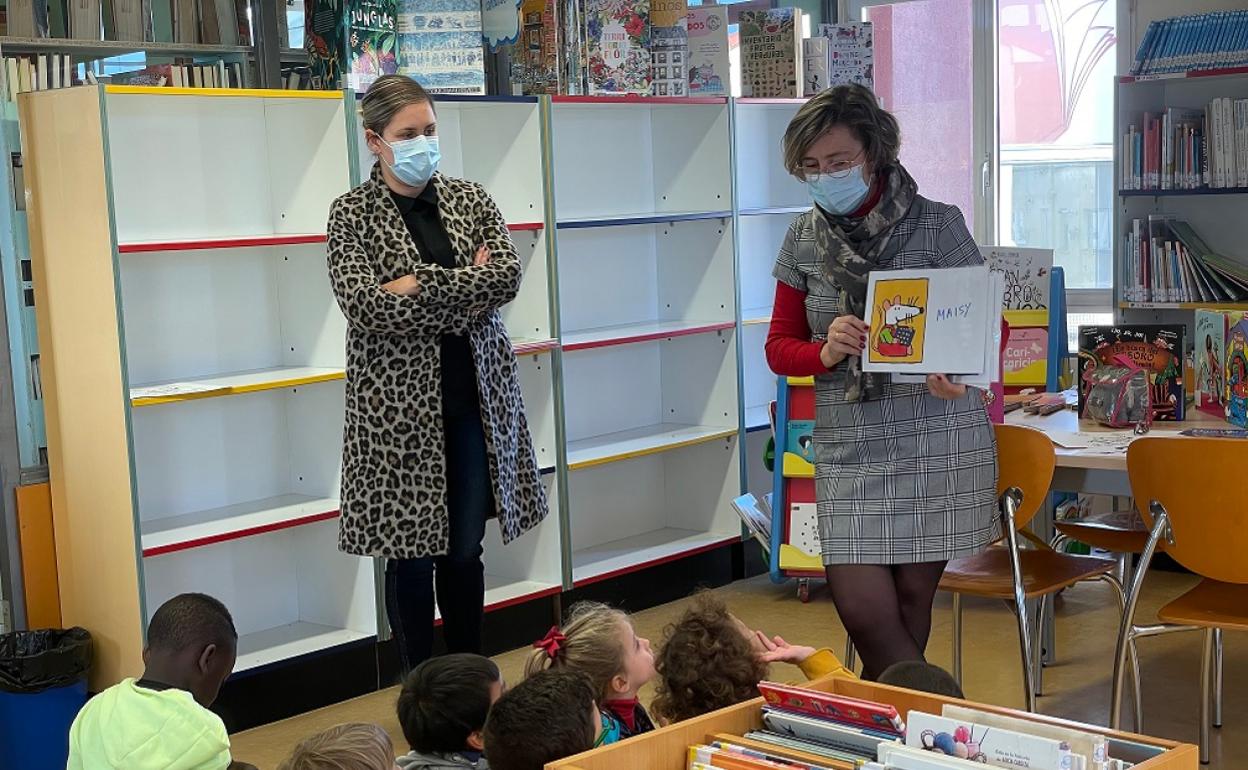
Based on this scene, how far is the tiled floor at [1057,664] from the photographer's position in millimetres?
3838

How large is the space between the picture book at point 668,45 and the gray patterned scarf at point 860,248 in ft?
7.68

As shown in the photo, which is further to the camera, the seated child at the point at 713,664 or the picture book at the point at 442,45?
the picture book at the point at 442,45

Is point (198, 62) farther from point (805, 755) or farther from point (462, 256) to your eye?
point (805, 755)

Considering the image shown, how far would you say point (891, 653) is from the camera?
2785 mm

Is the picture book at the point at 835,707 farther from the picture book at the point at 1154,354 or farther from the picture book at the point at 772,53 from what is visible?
the picture book at the point at 772,53

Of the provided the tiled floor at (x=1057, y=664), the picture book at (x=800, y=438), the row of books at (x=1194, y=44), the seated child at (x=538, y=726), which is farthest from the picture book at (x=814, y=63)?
the seated child at (x=538, y=726)

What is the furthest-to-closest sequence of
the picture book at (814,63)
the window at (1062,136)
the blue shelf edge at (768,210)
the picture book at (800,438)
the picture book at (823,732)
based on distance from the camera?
the window at (1062,136), the picture book at (814,63), the blue shelf edge at (768,210), the picture book at (800,438), the picture book at (823,732)

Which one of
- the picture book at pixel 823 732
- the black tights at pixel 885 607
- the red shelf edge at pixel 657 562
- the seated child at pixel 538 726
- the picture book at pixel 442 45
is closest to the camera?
the picture book at pixel 823 732

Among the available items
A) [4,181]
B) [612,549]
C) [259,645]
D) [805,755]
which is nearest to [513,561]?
[612,549]

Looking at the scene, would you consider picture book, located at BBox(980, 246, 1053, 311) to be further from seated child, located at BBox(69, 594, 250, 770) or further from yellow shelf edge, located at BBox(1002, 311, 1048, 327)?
seated child, located at BBox(69, 594, 250, 770)

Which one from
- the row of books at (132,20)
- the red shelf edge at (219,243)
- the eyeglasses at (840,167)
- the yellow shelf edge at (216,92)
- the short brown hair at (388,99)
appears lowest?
the red shelf edge at (219,243)

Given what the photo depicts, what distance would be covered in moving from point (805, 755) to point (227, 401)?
2784 millimetres

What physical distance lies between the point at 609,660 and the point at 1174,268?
11.1ft

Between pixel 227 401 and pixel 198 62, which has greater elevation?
pixel 198 62
